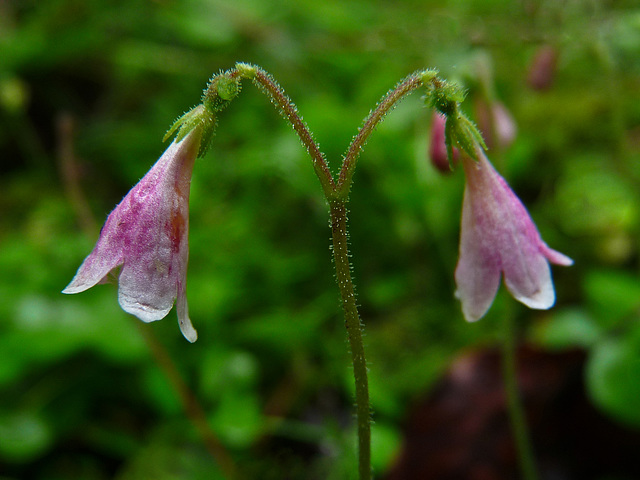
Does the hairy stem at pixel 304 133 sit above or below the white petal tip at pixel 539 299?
above

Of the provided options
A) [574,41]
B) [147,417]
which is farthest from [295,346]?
[574,41]

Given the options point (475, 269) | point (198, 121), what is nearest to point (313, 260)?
point (475, 269)

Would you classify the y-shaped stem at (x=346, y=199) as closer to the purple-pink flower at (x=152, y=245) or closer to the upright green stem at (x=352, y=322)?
the upright green stem at (x=352, y=322)

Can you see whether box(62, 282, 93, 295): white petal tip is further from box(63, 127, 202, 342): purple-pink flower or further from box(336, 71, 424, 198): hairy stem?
box(336, 71, 424, 198): hairy stem

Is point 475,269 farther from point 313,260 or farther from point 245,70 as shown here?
point 313,260

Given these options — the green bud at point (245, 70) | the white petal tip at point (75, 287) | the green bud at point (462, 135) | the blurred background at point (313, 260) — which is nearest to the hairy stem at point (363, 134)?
the green bud at point (462, 135)

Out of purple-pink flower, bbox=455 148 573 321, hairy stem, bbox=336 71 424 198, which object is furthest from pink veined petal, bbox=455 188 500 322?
hairy stem, bbox=336 71 424 198

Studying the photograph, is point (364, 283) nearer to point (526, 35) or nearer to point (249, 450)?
point (249, 450)
